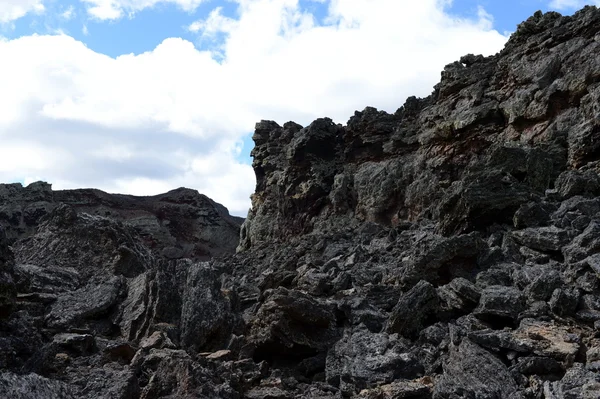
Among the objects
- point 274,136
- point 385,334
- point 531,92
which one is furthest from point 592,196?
point 274,136

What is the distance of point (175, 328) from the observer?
33.6 feet

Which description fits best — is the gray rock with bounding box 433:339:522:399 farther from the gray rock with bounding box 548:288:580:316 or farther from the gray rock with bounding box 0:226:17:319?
the gray rock with bounding box 0:226:17:319

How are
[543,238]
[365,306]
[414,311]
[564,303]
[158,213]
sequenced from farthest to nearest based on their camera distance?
1. [158,213]
2. [543,238]
3. [365,306]
4. [414,311]
5. [564,303]

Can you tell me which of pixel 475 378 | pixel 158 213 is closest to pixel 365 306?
pixel 475 378

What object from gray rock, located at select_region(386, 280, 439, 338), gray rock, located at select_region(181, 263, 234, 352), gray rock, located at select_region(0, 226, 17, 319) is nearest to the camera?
gray rock, located at select_region(0, 226, 17, 319)

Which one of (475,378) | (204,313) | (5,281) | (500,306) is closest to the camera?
(475,378)

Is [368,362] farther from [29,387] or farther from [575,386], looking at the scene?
[29,387]

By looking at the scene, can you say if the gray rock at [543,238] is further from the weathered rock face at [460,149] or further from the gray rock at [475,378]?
the gray rock at [475,378]

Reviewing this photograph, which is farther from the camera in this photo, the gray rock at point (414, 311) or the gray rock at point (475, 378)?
the gray rock at point (414, 311)

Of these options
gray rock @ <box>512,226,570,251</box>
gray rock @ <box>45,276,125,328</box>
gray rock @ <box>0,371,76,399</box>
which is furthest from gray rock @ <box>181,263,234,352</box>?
gray rock @ <box>512,226,570,251</box>

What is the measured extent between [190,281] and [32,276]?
12.2ft

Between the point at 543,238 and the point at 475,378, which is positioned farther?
the point at 543,238

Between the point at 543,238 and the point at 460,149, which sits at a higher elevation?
the point at 460,149

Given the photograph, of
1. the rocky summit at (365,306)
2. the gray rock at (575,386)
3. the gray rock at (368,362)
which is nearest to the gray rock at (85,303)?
the rocky summit at (365,306)
